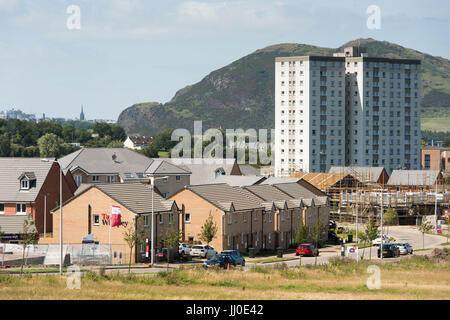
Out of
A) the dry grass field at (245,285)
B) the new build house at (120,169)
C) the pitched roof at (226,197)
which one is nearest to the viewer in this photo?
the dry grass field at (245,285)

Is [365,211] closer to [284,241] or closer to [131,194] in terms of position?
[284,241]

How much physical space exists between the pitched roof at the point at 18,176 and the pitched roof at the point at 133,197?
1624 centimetres

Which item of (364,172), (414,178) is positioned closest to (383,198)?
(414,178)

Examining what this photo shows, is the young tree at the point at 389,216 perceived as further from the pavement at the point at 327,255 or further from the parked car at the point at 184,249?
the parked car at the point at 184,249

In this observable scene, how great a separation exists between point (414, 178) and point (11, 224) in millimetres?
103366

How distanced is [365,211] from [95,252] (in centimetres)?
6632

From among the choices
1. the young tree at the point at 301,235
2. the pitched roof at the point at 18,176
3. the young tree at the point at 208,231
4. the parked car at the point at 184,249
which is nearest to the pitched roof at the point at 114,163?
the pitched roof at the point at 18,176

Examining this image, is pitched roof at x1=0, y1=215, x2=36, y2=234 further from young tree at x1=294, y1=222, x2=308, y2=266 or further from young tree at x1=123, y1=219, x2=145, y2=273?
young tree at x1=294, y1=222, x2=308, y2=266

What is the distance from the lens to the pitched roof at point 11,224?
3027 inches

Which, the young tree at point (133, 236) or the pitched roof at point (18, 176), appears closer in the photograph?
the young tree at point (133, 236)

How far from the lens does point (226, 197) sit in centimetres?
7988

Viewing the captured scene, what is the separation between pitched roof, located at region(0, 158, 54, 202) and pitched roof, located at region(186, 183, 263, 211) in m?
19.3

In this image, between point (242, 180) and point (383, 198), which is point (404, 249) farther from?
point (383, 198)

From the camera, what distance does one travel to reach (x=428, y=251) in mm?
81812
